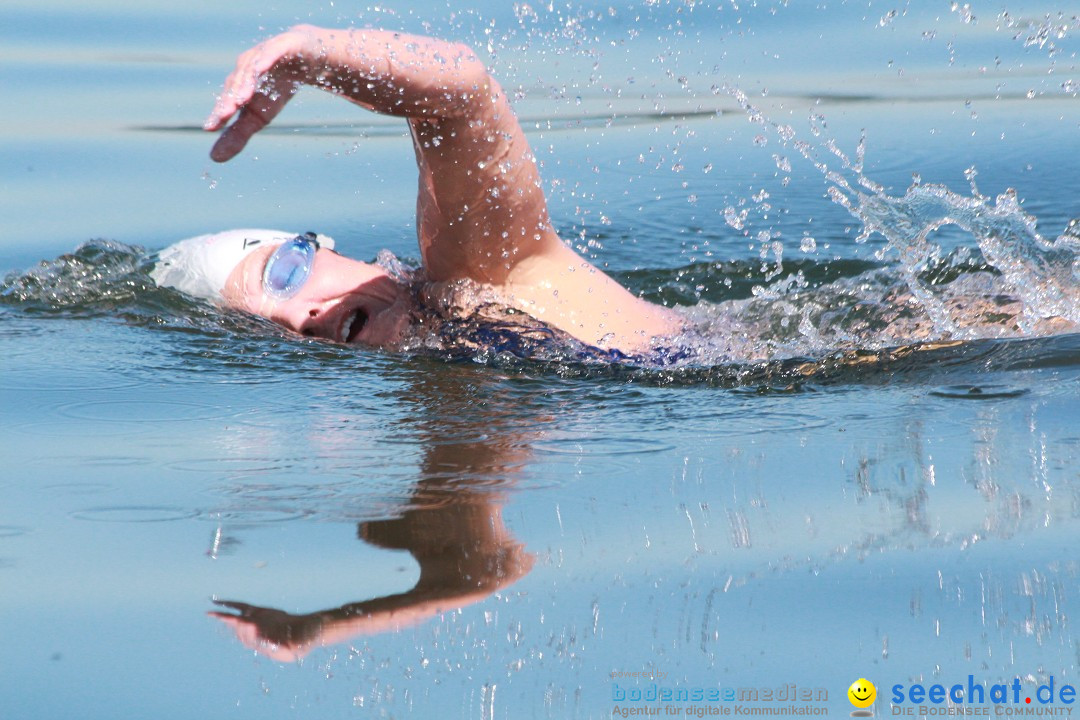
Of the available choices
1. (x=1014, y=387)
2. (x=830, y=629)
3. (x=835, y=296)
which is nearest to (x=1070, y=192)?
(x=835, y=296)

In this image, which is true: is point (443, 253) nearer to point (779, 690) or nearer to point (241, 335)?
point (241, 335)

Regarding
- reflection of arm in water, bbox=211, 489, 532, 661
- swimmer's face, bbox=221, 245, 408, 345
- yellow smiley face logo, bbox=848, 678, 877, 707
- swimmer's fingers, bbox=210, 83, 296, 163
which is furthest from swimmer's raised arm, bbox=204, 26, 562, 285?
yellow smiley face logo, bbox=848, 678, 877, 707

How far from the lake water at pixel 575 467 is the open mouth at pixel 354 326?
159mm

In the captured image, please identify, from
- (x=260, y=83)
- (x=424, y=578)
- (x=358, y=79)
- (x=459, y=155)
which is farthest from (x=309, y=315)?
(x=424, y=578)

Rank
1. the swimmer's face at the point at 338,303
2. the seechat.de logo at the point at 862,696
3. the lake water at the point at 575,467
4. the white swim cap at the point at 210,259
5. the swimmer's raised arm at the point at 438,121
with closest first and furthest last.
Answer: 1. the seechat.de logo at the point at 862,696
2. the lake water at the point at 575,467
3. the swimmer's raised arm at the point at 438,121
4. the swimmer's face at the point at 338,303
5. the white swim cap at the point at 210,259

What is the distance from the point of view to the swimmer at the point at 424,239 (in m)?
3.06

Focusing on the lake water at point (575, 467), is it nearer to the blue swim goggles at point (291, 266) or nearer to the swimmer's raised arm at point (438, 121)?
the blue swim goggles at point (291, 266)

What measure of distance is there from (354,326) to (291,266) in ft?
0.84

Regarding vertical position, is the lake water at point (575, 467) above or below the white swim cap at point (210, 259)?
below

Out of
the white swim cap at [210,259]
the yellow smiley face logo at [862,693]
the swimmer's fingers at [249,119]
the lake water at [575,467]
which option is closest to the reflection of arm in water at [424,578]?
the lake water at [575,467]

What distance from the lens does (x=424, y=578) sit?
223 centimetres

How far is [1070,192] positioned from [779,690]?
4533 mm

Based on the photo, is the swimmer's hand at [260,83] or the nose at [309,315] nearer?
the swimmer's hand at [260,83]

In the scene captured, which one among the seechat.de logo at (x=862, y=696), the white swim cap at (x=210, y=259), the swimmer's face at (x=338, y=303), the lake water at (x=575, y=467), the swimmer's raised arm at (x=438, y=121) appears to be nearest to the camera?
the seechat.de logo at (x=862, y=696)
